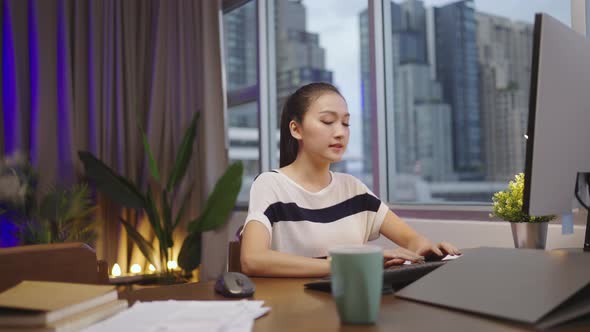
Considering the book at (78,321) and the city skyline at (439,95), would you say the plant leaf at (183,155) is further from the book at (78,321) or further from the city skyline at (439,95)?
the book at (78,321)

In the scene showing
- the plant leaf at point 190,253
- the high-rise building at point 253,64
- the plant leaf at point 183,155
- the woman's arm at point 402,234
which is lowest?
the plant leaf at point 190,253

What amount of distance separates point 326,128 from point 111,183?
2365mm

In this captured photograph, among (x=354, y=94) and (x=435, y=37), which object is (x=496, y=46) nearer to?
(x=435, y=37)

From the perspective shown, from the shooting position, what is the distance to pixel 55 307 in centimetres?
71

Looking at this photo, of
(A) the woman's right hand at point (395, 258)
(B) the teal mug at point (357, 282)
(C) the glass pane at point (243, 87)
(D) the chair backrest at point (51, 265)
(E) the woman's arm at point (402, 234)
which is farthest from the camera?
(C) the glass pane at point (243, 87)

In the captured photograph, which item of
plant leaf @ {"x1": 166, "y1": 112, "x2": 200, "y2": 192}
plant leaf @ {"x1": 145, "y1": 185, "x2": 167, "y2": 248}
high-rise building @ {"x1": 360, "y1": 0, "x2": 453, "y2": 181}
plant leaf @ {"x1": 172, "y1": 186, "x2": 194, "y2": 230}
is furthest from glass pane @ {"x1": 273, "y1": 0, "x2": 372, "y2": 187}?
plant leaf @ {"x1": 145, "y1": 185, "x2": 167, "y2": 248}

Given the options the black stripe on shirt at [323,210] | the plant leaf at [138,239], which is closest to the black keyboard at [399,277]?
the black stripe on shirt at [323,210]

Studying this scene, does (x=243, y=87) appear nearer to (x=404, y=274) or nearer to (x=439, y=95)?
(x=439, y=95)

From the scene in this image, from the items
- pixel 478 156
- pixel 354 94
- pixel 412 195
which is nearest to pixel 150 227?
pixel 354 94

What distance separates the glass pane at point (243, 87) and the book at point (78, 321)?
10.00 feet

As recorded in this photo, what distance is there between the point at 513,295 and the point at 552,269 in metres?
0.11

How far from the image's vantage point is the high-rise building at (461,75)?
2.73 m

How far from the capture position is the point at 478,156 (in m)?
2.81

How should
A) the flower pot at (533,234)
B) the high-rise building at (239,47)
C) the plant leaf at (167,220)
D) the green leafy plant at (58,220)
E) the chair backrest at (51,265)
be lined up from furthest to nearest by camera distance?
the high-rise building at (239,47) < the plant leaf at (167,220) < the green leafy plant at (58,220) < the flower pot at (533,234) < the chair backrest at (51,265)
